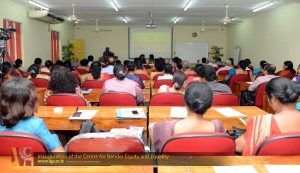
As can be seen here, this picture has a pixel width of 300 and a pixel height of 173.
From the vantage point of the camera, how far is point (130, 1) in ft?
31.2

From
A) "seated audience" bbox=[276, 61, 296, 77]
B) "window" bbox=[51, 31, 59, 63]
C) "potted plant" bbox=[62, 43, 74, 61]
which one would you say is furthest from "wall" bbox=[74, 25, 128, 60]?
"seated audience" bbox=[276, 61, 296, 77]

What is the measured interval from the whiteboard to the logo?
647 inches

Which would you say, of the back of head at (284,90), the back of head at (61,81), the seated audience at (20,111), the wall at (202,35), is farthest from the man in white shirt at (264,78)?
the wall at (202,35)

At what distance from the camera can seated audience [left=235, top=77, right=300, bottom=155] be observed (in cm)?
208

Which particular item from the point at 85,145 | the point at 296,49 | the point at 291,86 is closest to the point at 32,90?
the point at 85,145

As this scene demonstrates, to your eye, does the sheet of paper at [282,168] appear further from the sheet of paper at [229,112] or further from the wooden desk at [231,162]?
the sheet of paper at [229,112]

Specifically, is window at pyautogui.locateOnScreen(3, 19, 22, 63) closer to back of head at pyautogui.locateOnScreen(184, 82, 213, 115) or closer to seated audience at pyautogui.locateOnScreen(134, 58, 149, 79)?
seated audience at pyautogui.locateOnScreen(134, 58, 149, 79)

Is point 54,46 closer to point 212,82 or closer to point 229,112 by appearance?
point 212,82

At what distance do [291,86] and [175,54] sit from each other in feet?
52.1

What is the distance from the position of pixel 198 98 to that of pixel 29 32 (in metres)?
9.73

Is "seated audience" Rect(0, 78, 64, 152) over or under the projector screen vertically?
under

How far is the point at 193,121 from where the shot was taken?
2150 mm

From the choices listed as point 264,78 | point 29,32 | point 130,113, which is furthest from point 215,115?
point 29,32

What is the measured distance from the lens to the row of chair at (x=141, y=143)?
5.85 feet
